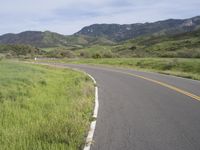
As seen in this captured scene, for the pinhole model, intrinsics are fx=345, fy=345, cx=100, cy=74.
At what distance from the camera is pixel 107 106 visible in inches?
476

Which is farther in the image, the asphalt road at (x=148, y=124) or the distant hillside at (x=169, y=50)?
the distant hillside at (x=169, y=50)

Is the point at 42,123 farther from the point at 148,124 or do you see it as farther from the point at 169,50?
the point at 169,50

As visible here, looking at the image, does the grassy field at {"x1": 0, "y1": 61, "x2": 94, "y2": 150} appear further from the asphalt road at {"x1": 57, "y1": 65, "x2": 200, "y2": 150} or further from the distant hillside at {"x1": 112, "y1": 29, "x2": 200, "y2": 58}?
the distant hillside at {"x1": 112, "y1": 29, "x2": 200, "y2": 58}

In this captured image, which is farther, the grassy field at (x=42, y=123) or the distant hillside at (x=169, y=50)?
the distant hillside at (x=169, y=50)

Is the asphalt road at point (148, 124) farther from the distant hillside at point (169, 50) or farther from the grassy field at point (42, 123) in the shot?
the distant hillside at point (169, 50)

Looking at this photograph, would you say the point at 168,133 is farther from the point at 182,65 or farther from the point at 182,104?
the point at 182,65

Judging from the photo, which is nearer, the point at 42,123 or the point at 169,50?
the point at 42,123

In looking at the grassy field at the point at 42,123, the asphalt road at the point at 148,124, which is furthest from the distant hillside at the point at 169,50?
the grassy field at the point at 42,123

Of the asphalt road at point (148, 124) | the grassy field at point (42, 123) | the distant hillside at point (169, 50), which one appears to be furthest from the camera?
the distant hillside at point (169, 50)

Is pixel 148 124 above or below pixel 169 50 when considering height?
above

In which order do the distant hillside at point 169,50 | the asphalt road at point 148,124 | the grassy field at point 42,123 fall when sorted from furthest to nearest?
the distant hillside at point 169,50 < the asphalt road at point 148,124 < the grassy field at point 42,123

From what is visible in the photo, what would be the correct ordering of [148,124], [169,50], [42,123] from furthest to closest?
[169,50] < [148,124] < [42,123]

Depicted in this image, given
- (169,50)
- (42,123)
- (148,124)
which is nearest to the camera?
(42,123)

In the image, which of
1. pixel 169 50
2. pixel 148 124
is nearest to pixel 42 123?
pixel 148 124
